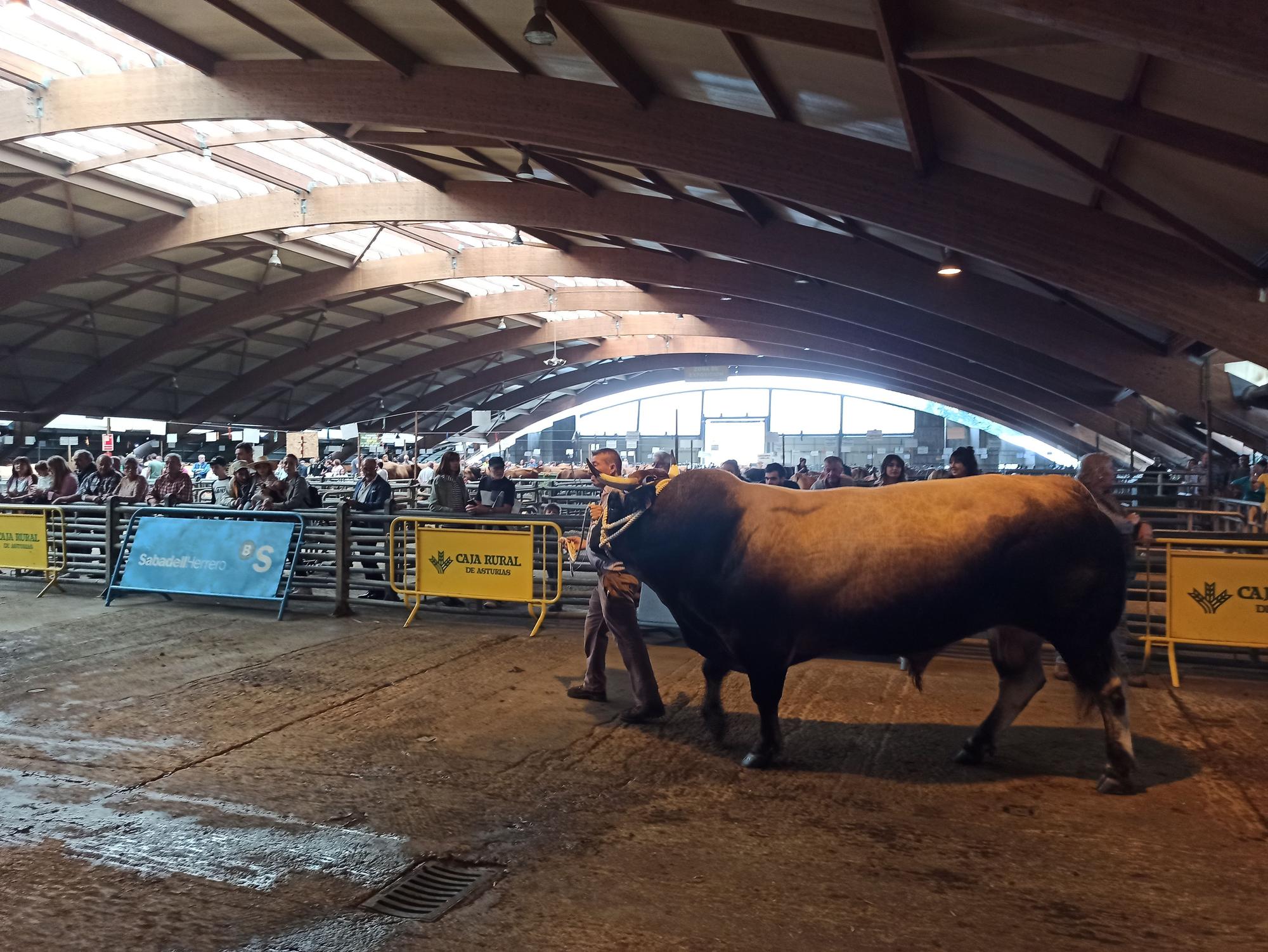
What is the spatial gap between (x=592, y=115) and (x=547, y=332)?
86.7 feet

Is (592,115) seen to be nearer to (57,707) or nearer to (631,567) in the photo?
(631,567)

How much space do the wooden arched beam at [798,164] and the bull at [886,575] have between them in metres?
7.63

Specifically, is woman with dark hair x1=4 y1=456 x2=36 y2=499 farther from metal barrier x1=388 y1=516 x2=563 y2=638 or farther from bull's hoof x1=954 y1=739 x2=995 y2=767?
bull's hoof x1=954 y1=739 x2=995 y2=767

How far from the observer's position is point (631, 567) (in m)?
5.77

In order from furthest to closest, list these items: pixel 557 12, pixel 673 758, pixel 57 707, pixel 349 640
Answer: pixel 557 12 < pixel 349 640 < pixel 57 707 < pixel 673 758

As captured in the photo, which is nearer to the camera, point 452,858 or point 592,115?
point 452,858

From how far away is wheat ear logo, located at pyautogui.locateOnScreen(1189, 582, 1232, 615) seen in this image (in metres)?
7.62

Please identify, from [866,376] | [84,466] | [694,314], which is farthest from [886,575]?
[866,376]

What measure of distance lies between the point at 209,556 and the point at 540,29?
7185mm

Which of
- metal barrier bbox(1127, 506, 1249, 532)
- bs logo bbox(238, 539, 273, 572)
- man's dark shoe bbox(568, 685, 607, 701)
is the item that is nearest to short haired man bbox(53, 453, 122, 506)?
bs logo bbox(238, 539, 273, 572)

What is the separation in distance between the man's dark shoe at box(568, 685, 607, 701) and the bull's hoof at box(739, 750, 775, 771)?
5.97ft

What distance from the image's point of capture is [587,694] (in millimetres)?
7004

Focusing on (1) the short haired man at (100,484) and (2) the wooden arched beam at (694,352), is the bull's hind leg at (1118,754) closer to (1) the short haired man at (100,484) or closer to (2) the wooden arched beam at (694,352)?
(1) the short haired man at (100,484)

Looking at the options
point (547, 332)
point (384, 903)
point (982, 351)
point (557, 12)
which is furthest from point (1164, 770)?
point (547, 332)
